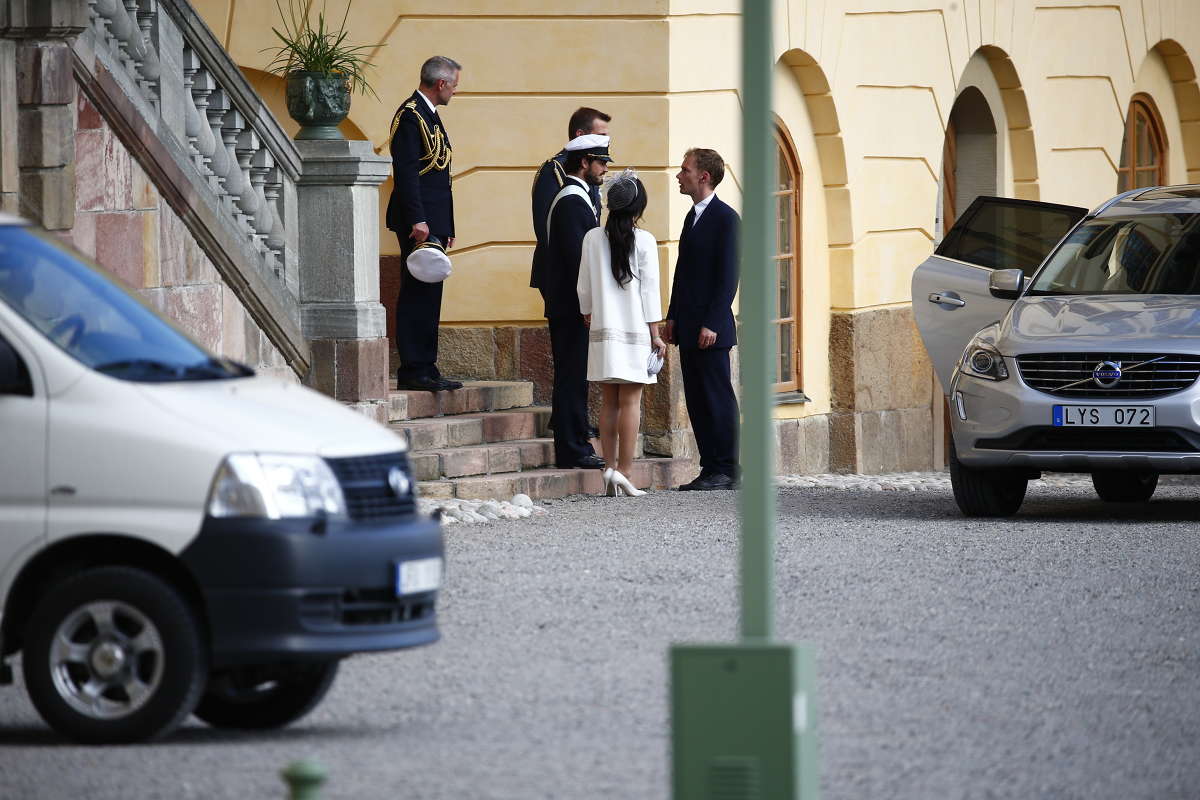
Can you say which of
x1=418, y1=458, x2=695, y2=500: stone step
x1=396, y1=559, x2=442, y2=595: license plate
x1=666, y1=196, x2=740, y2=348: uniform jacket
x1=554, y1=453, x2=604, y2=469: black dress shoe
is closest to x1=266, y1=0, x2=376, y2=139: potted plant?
x1=418, y1=458, x2=695, y2=500: stone step

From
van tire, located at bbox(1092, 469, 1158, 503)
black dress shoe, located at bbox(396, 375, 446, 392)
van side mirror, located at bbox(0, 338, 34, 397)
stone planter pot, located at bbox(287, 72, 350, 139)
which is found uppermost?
stone planter pot, located at bbox(287, 72, 350, 139)

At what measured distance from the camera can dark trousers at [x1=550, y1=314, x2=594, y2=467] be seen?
1377cm

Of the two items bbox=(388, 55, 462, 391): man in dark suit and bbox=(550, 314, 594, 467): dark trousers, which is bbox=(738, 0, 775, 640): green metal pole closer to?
bbox=(388, 55, 462, 391): man in dark suit

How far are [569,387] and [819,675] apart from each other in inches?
242

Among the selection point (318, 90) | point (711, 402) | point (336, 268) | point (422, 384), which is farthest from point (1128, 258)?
point (318, 90)

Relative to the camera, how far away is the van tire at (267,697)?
22.9 ft

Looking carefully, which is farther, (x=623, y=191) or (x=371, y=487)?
(x=623, y=191)

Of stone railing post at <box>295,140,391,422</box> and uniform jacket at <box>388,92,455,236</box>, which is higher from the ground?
uniform jacket at <box>388,92,455,236</box>

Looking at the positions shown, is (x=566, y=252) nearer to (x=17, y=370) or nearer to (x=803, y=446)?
(x=803, y=446)

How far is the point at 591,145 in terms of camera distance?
13602 millimetres

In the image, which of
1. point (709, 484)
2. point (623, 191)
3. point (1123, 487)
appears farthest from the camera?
point (1123, 487)

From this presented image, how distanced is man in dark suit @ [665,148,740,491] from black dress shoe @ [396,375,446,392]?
1.44m

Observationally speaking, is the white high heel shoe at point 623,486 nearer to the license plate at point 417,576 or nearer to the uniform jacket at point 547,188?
the uniform jacket at point 547,188

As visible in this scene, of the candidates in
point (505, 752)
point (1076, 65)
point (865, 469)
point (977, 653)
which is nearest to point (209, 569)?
point (505, 752)
